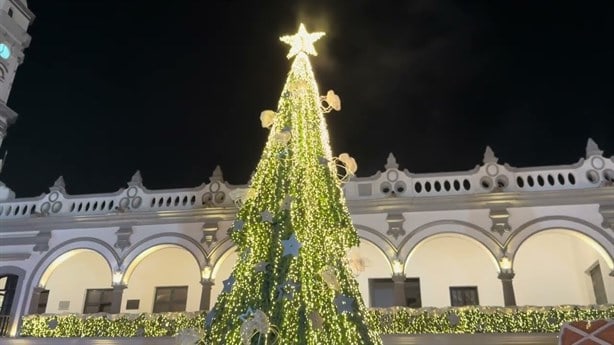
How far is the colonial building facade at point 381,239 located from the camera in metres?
15.0

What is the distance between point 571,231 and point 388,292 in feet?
19.5

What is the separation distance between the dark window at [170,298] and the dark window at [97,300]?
1.76m

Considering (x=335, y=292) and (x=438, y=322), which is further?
(x=438, y=322)

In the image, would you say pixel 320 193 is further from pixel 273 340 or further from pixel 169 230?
pixel 169 230

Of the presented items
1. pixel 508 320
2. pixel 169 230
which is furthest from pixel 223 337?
pixel 169 230

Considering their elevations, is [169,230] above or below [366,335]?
above

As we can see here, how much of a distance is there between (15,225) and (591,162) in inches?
758

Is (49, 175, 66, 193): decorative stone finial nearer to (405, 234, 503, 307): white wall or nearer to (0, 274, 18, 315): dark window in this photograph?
(0, 274, 18, 315): dark window

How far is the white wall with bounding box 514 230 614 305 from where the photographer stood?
1614 cm

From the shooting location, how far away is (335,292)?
21.6 feet

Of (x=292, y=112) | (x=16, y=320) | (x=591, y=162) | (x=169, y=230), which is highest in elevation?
(x=591, y=162)

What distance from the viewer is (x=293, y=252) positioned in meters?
6.53

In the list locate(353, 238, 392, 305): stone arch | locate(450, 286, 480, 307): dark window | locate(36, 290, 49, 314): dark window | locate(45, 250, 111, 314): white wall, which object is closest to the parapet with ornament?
locate(353, 238, 392, 305): stone arch

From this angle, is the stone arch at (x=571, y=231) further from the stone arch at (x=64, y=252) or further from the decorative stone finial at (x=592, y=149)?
the stone arch at (x=64, y=252)
